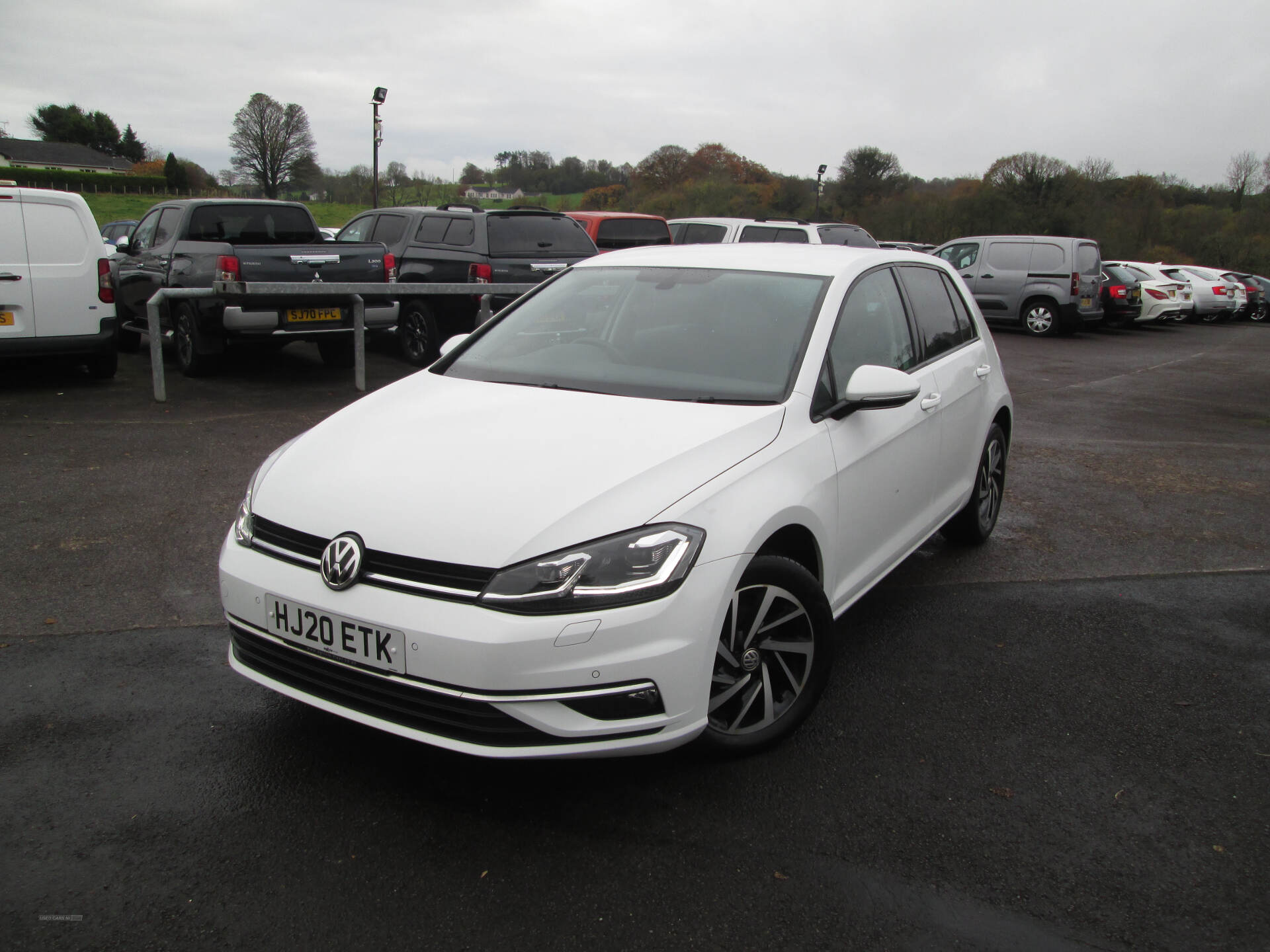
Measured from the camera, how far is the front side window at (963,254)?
67.8ft

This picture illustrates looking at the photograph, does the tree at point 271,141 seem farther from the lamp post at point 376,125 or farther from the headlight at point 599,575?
the headlight at point 599,575

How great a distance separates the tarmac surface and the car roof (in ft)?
5.25

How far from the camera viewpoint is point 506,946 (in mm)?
2336

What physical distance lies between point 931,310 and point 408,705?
330cm

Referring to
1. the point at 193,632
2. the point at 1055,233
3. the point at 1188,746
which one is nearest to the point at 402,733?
the point at 193,632

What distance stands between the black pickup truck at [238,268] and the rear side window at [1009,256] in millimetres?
14094

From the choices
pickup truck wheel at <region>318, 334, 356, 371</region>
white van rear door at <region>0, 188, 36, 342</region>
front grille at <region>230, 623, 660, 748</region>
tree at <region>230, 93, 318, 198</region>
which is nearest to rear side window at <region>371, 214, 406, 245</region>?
pickup truck wheel at <region>318, 334, 356, 371</region>

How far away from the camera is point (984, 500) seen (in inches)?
218

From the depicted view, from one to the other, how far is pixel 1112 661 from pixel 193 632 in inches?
151

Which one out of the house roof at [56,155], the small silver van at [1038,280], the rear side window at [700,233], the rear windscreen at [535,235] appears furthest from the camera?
the house roof at [56,155]

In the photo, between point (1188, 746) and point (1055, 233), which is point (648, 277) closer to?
point (1188, 746)

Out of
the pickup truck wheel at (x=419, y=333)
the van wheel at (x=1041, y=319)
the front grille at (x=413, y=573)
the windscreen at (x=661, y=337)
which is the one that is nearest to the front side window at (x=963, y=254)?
the van wheel at (x=1041, y=319)

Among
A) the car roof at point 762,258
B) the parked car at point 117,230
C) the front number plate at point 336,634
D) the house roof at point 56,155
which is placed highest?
the house roof at point 56,155

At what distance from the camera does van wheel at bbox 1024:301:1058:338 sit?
65.3ft
